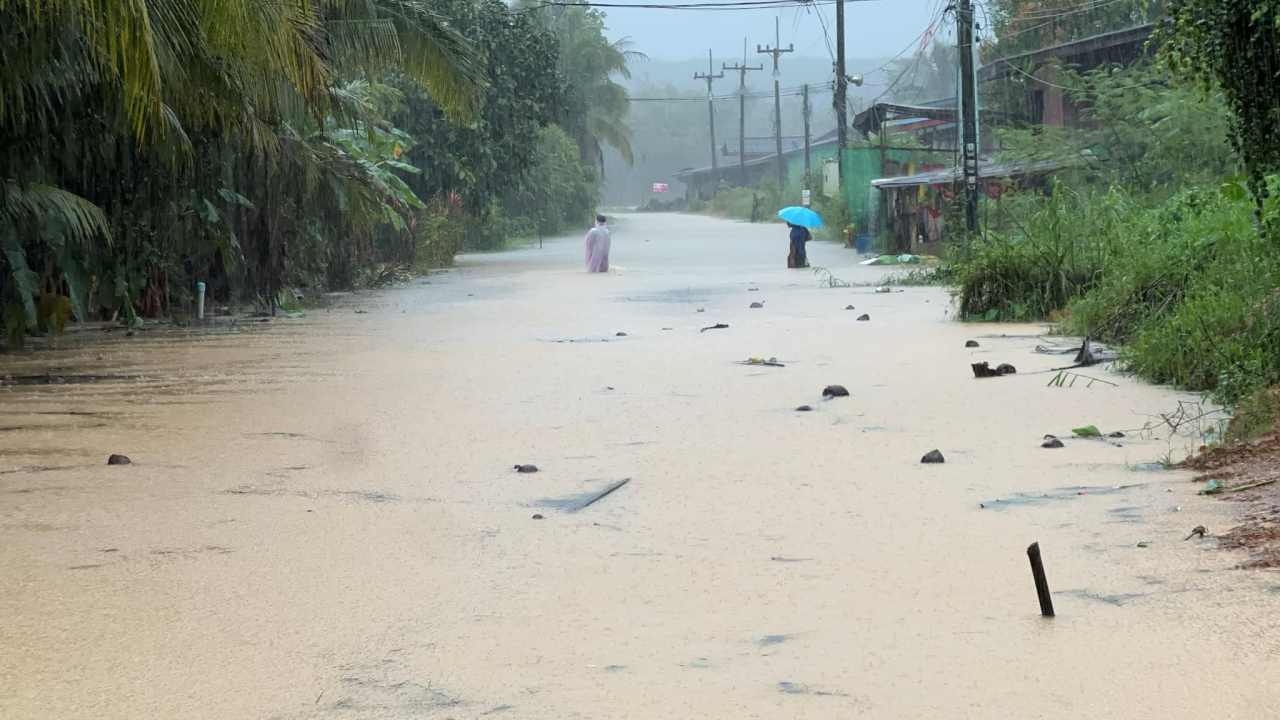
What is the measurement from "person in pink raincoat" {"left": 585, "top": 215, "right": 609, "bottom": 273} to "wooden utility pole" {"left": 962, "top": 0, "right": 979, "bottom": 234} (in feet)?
23.8

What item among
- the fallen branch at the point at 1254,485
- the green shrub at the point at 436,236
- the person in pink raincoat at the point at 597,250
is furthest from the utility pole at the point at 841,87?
the fallen branch at the point at 1254,485

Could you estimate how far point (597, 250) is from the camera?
29.3 meters

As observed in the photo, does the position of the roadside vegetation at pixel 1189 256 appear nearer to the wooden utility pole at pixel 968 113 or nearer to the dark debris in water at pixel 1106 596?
the wooden utility pole at pixel 968 113

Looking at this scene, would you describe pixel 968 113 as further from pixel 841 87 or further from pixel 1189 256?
pixel 841 87

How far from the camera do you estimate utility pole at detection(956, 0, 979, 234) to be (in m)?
23.8

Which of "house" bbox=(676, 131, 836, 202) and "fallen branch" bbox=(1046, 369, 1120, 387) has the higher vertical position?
"house" bbox=(676, 131, 836, 202)

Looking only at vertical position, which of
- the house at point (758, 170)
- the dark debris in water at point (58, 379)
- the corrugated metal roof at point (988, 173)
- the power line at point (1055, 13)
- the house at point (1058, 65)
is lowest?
the dark debris in water at point (58, 379)

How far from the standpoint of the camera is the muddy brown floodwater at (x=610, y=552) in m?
4.59

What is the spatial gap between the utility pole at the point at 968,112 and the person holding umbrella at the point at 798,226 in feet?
14.6

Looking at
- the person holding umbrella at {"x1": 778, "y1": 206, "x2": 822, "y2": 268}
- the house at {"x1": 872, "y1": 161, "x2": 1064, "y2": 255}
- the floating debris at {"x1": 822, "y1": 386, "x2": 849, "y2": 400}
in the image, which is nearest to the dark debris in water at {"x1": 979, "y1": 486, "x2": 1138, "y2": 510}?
the floating debris at {"x1": 822, "y1": 386, "x2": 849, "y2": 400}

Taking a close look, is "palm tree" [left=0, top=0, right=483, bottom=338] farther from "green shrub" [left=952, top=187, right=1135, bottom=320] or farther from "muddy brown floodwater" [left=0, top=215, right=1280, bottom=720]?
"green shrub" [left=952, top=187, right=1135, bottom=320]

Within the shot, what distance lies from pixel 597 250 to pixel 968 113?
25.7ft

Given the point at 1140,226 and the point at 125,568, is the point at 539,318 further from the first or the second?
the point at 125,568

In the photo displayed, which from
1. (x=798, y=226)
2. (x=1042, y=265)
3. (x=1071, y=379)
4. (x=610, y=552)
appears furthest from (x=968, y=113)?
(x=610, y=552)
